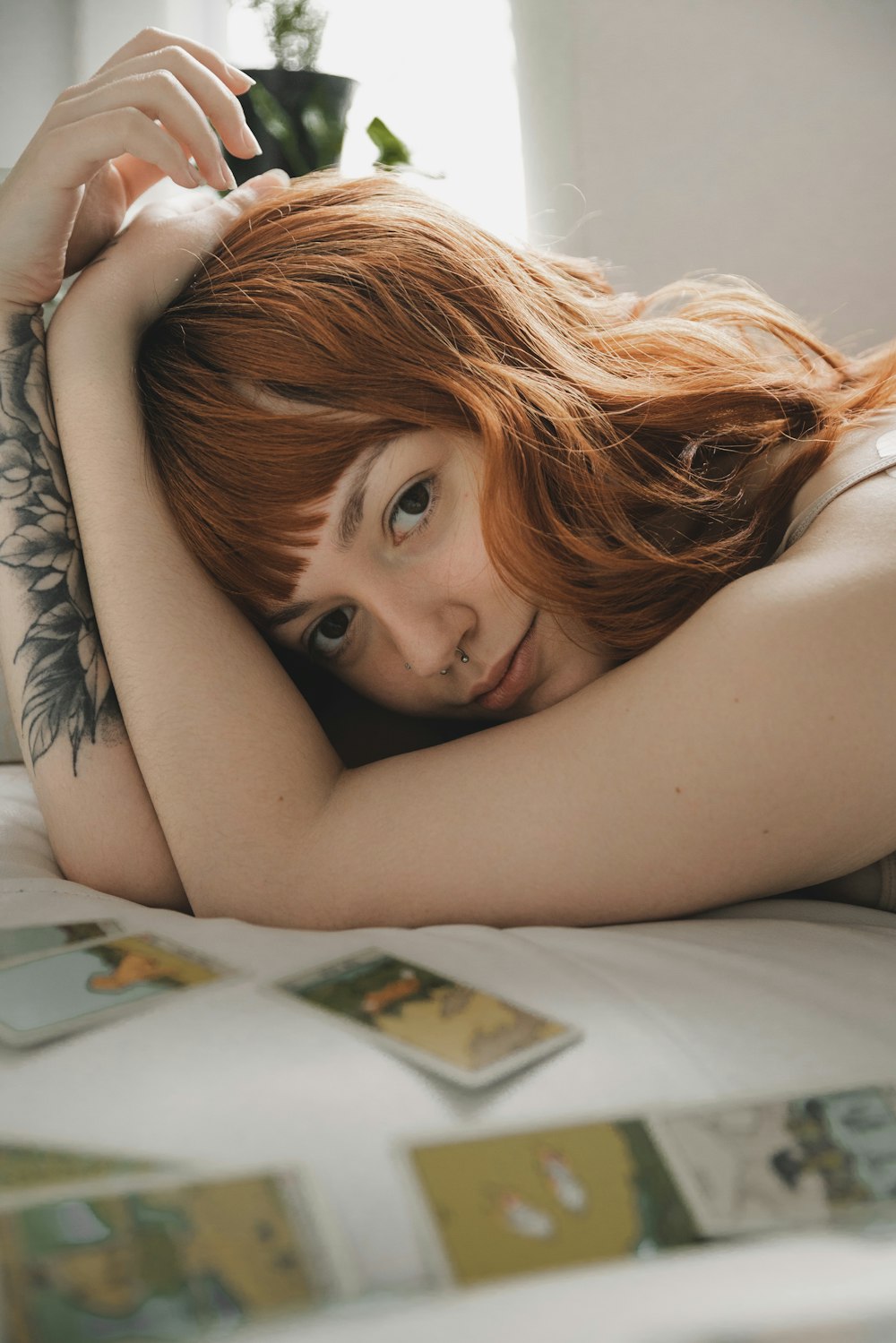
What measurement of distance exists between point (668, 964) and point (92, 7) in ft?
9.45

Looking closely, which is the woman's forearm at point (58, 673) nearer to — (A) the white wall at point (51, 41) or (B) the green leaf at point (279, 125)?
(B) the green leaf at point (279, 125)

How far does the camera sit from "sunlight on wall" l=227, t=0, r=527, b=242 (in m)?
2.51

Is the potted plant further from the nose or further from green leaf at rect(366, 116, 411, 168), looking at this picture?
the nose

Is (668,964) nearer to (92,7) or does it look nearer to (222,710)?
(222,710)

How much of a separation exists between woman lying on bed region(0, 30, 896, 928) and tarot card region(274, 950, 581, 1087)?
16cm

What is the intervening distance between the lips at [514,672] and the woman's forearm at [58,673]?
349 millimetres

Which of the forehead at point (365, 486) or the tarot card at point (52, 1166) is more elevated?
the forehead at point (365, 486)

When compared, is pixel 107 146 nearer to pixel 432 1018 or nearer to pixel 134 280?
pixel 134 280

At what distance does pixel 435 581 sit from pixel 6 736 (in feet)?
2.69

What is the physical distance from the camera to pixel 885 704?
0.65 metres

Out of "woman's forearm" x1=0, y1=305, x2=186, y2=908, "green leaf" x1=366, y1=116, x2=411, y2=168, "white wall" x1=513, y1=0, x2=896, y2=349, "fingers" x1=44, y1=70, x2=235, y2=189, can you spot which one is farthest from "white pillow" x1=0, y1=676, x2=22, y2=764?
"white wall" x1=513, y1=0, x2=896, y2=349

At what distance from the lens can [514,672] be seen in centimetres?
95

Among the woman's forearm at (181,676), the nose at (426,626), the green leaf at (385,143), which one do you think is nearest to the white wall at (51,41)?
the green leaf at (385,143)

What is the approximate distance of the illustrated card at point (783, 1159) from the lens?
0.39 metres
